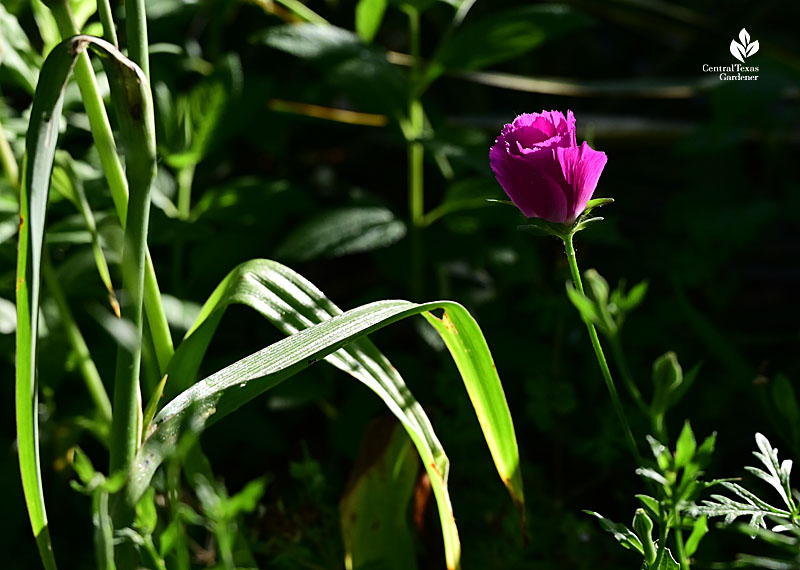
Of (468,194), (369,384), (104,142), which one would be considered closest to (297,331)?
(369,384)

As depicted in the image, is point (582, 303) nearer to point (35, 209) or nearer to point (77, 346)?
point (35, 209)

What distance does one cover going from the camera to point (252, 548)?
65 cm

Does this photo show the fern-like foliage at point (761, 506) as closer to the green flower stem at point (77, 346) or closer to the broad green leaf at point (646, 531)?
the broad green leaf at point (646, 531)

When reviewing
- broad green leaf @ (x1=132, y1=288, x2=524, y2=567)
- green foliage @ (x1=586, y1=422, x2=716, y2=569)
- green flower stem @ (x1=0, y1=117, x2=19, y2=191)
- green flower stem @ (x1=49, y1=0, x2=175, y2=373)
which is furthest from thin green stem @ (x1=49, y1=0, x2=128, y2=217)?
green foliage @ (x1=586, y1=422, x2=716, y2=569)

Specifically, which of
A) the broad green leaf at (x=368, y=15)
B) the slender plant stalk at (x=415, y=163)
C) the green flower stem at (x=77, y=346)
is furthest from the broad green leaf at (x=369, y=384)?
the broad green leaf at (x=368, y=15)

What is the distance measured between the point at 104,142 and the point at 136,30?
2.8 inches

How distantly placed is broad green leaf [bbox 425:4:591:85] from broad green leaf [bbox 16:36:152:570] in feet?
1.46

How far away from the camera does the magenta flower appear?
0.45m

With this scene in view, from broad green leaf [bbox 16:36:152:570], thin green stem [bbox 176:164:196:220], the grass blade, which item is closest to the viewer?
broad green leaf [bbox 16:36:152:570]

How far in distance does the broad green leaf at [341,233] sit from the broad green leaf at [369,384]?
26cm

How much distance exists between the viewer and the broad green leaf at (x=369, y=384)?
0.44m

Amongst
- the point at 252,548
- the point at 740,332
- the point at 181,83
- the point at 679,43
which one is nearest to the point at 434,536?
the point at 252,548

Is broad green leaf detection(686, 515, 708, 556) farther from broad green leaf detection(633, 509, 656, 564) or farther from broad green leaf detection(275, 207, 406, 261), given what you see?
broad green leaf detection(275, 207, 406, 261)

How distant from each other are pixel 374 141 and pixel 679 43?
584mm
